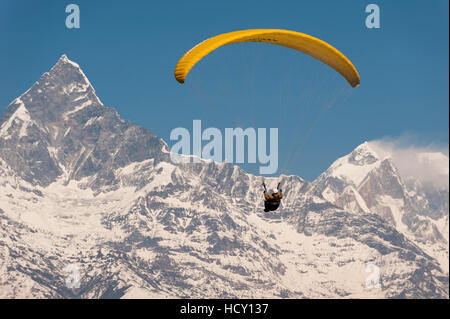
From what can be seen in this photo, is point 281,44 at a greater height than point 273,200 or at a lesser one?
greater

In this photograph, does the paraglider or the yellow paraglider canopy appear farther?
the paraglider

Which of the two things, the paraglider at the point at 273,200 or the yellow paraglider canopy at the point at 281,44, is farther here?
the paraglider at the point at 273,200

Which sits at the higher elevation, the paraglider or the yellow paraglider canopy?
the yellow paraglider canopy

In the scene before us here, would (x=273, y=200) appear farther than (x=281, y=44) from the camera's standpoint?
No

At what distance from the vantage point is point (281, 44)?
59.0 m

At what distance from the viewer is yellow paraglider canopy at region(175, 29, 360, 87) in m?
50.7

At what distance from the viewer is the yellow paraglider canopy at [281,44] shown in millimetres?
50688

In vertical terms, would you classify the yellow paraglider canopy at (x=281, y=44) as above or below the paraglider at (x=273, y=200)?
above
